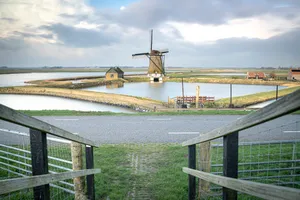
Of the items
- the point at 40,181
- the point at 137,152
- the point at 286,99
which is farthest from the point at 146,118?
the point at 286,99

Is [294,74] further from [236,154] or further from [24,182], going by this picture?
[24,182]

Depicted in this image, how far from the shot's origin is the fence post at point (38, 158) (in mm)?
2238

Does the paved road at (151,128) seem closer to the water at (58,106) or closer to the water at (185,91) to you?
the water at (58,106)

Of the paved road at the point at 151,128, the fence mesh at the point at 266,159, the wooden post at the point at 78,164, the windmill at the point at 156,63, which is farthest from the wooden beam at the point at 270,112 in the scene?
the windmill at the point at 156,63

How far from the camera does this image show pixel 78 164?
4.23 meters

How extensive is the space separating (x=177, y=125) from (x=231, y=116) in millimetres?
4006

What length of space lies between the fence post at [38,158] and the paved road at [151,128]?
294 inches

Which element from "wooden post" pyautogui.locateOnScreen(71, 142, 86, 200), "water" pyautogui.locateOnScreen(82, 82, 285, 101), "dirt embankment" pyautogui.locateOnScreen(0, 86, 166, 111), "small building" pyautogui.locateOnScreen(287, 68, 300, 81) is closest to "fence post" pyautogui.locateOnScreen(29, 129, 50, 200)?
"wooden post" pyautogui.locateOnScreen(71, 142, 86, 200)

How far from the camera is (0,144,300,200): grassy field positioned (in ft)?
15.7

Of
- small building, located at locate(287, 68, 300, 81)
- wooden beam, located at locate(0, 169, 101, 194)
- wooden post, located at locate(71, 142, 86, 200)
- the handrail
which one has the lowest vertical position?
wooden post, located at locate(71, 142, 86, 200)

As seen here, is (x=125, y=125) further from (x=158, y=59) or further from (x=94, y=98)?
(x=158, y=59)

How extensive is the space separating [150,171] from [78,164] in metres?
2.22

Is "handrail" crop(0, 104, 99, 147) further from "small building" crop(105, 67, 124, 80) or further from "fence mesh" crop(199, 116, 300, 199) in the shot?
"small building" crop(105, 67, 124, 80)

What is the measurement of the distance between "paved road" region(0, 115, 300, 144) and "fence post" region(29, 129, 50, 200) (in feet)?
24.5
